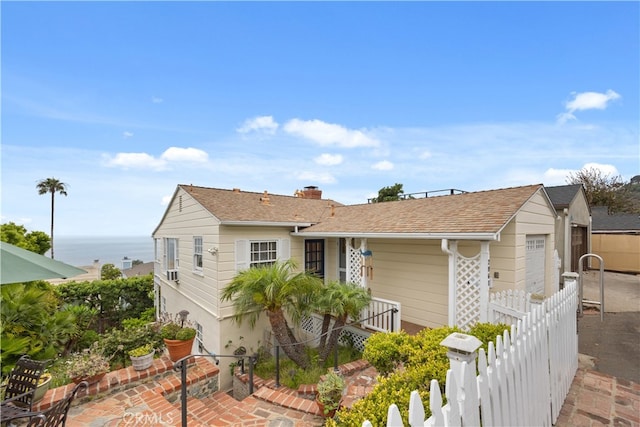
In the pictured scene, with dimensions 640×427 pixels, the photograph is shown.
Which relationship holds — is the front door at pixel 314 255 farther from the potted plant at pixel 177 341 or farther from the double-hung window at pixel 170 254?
the double-hung window at pixel 170 254

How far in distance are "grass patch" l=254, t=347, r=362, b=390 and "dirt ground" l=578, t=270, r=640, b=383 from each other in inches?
193

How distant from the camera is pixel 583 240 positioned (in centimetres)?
1528

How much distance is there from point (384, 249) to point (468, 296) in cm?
291

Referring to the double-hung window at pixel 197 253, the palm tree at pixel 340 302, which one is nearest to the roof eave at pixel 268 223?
the double-hung window at pixel 197 253

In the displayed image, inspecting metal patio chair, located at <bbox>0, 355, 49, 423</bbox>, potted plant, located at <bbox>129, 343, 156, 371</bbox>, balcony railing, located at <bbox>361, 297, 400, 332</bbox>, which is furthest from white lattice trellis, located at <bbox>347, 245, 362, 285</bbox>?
metal patio chair, located at <bbox>0, 355, 49, 423</bbox>

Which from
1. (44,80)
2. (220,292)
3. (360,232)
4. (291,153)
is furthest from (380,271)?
(44,80)

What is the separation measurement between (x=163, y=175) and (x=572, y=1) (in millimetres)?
17861

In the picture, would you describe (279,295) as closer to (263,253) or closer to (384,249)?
(263,253)

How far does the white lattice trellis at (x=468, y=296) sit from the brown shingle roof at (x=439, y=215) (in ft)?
2.67

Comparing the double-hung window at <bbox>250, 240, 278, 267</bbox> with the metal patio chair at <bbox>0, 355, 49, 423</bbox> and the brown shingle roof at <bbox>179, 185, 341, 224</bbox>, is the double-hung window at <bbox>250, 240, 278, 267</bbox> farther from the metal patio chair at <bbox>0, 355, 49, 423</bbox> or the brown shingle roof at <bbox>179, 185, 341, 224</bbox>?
the metal patio chair at <bbox>0, 355, 49, 423</bbox>

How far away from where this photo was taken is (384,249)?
8.70 metres

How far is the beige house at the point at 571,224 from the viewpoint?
12508 millimetres

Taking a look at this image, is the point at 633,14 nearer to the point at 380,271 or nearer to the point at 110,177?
the point at 380,271

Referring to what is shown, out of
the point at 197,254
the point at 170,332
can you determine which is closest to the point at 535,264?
the point at 170,332
